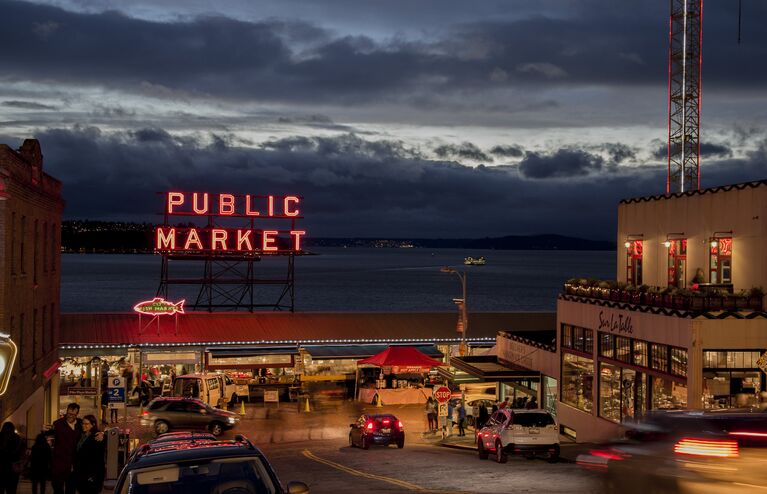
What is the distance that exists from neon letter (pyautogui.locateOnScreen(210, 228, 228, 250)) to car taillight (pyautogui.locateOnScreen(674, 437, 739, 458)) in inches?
2041

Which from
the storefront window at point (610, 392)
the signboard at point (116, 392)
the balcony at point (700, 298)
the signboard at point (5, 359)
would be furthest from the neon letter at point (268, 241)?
the signboard at point (5, 359)

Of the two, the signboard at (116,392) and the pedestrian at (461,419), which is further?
the pedestrian at (461,419)

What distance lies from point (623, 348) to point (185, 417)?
54.8 ft

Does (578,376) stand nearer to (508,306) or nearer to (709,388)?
(709,388)

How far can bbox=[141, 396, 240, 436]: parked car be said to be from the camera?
35156mm

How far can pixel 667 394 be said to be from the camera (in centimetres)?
2948

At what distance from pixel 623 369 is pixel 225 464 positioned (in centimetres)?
2498

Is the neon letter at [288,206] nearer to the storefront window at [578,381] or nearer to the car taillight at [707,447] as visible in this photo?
the storefront window at [578,381]

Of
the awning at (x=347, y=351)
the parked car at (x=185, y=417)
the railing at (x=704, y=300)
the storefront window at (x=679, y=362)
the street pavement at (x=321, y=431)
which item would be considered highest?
the railing at (x=704, y=300)

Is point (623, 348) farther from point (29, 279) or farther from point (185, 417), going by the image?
point (29, 279)

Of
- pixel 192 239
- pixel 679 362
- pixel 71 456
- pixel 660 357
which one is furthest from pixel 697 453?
pixel 192 239

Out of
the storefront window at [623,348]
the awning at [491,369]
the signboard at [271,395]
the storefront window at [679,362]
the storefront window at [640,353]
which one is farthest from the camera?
the signboard at [271,395]

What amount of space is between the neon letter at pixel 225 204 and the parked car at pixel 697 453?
52.1 meters

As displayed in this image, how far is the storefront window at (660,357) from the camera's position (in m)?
29.7
